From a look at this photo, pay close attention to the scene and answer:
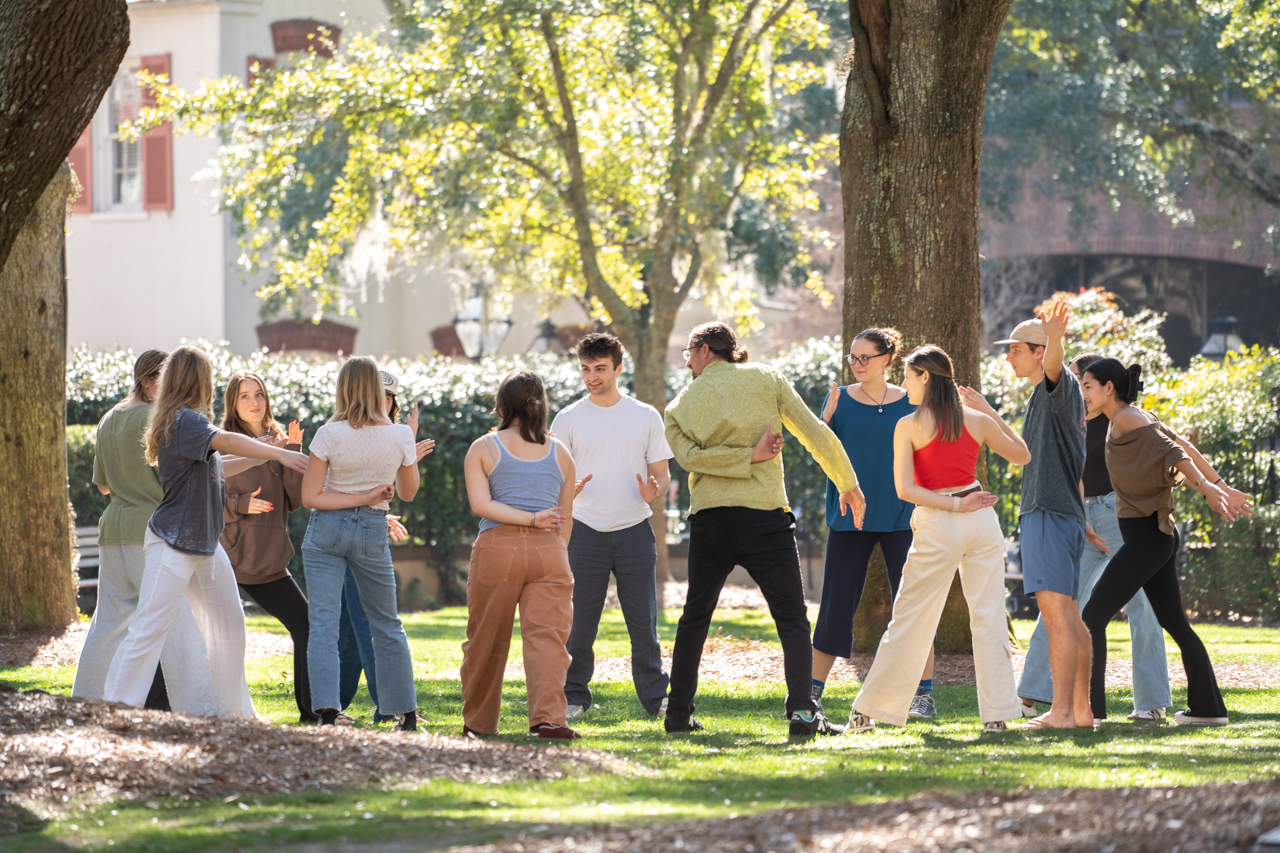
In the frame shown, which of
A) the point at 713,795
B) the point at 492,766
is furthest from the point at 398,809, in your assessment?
the point at 713,795

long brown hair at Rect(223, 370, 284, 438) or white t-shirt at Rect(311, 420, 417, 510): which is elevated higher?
long brown hair at Rect(223, 370, 284, 438)

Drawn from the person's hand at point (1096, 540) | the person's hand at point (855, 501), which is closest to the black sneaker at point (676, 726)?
the person's hand at point (855, 501)

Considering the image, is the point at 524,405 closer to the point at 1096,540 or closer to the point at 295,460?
the point at 295,460

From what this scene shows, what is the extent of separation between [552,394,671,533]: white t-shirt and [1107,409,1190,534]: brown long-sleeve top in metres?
2.19

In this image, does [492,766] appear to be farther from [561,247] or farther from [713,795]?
[561,247]

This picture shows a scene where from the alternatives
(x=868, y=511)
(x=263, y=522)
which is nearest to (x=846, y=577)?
(x=868, y=511)

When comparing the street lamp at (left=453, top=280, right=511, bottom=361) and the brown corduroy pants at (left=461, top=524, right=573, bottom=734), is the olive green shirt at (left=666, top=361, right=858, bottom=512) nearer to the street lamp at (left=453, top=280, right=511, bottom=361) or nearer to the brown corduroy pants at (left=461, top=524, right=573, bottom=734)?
the brown corduroy pants at (left=461, top=524, right=573, bottom=734)

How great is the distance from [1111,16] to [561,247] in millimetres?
14401

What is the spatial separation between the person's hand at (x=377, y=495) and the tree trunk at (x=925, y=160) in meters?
3.87

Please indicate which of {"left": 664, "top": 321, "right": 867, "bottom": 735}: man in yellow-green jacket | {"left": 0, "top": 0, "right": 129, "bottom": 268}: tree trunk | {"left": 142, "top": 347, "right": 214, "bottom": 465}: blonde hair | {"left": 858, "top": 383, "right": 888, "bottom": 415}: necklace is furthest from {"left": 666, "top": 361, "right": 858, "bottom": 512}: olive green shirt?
{"left": 0, "top": 0, "right": 129, "bottom": 268}: tree trunk

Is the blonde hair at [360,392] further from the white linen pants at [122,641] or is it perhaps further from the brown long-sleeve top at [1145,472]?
the brown long-sleeve top at [1145,472]

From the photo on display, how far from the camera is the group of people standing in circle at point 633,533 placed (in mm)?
6590

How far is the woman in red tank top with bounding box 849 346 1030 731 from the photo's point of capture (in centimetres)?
661

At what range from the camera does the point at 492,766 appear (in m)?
5.56
